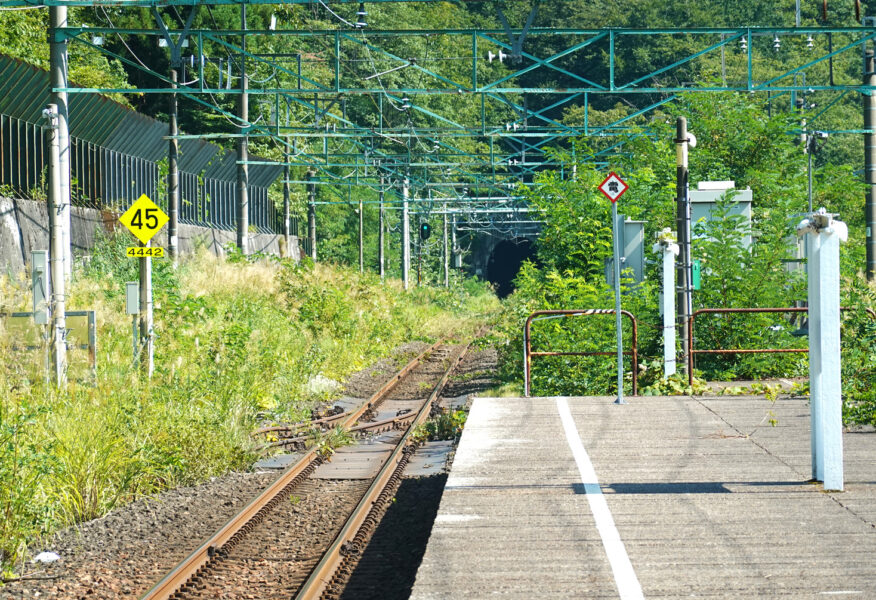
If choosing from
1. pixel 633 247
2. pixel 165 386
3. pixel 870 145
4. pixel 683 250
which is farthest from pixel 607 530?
pixel 870 145

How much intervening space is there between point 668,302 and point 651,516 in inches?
395

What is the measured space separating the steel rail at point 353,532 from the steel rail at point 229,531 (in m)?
0.96

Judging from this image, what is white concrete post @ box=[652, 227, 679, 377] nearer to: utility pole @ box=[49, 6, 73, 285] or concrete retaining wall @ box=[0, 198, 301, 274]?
utility pole @ box=[49, 6, 73, 285]

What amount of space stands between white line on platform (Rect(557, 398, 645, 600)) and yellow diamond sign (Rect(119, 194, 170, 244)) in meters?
8.33

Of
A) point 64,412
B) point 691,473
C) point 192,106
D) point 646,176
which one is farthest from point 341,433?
point 192,106

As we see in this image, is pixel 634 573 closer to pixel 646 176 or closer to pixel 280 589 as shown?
pixel 280 589

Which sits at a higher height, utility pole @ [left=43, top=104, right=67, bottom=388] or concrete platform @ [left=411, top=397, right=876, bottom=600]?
utility pole @ [left=43, top=104, right=67, bottom=388]

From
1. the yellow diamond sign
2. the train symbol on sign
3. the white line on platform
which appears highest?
the train symbol on sign

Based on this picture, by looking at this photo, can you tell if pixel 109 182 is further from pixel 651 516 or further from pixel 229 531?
pixel 651 516

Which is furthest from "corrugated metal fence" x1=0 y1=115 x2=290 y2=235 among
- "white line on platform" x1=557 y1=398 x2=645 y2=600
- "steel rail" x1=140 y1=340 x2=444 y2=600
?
"white line on platform" x1=557 y1=398 x2=645 y2=600

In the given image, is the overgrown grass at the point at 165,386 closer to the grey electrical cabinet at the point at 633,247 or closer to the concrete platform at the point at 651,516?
the concrete platform at the point at 651,516

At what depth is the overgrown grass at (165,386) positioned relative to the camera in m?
10.7

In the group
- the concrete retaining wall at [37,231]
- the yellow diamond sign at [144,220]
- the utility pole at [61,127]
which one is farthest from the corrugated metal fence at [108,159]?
the yellow diamond sign at [144,220]

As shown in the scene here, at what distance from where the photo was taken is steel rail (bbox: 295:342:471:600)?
9.20m
